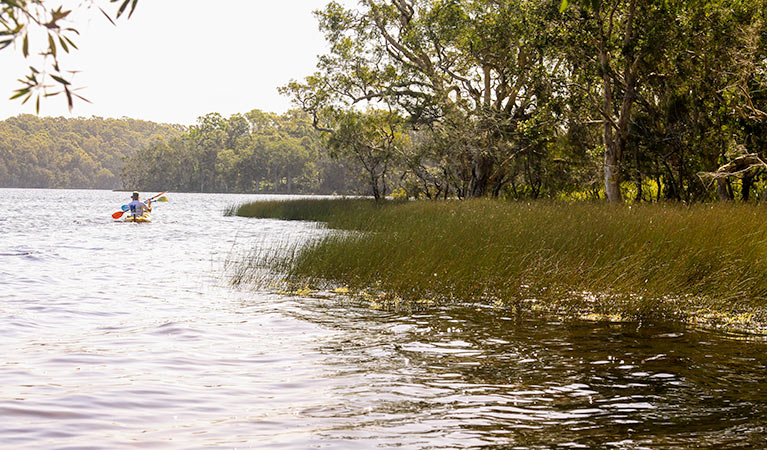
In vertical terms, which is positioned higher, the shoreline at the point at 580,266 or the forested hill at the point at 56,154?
the forested hill at the point at 56,154

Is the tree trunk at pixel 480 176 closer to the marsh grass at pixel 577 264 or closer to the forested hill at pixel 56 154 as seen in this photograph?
the marsh grass at pixel 577 264

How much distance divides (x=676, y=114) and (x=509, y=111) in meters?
8.21

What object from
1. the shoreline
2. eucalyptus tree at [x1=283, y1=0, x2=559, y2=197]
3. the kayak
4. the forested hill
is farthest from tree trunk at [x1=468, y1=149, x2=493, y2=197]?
the forested hill

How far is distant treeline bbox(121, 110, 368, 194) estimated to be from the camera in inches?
4562

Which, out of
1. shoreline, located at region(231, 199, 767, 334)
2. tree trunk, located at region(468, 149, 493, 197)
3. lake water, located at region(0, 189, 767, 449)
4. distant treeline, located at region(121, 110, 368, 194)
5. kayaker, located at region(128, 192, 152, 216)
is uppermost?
distant treeline, located at region(121, 110, 368, 194)

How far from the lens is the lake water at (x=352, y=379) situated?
444 centimetres

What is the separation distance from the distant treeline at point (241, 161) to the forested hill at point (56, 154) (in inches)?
561

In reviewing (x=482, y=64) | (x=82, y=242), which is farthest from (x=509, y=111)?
(x=82, y=242)

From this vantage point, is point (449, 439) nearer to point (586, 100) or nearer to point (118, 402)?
point (118, 402)

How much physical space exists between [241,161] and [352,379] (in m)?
116

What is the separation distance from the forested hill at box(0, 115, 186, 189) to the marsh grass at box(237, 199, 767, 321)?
460ft

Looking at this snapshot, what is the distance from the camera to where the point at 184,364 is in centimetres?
641

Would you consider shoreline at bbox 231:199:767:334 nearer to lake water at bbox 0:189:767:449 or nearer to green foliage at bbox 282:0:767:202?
lake water at bbox 0:189:767:449

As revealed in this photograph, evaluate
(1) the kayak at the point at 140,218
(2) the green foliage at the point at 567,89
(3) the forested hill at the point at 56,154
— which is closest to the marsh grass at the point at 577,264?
(2) the green foliage at the point at 567,89
